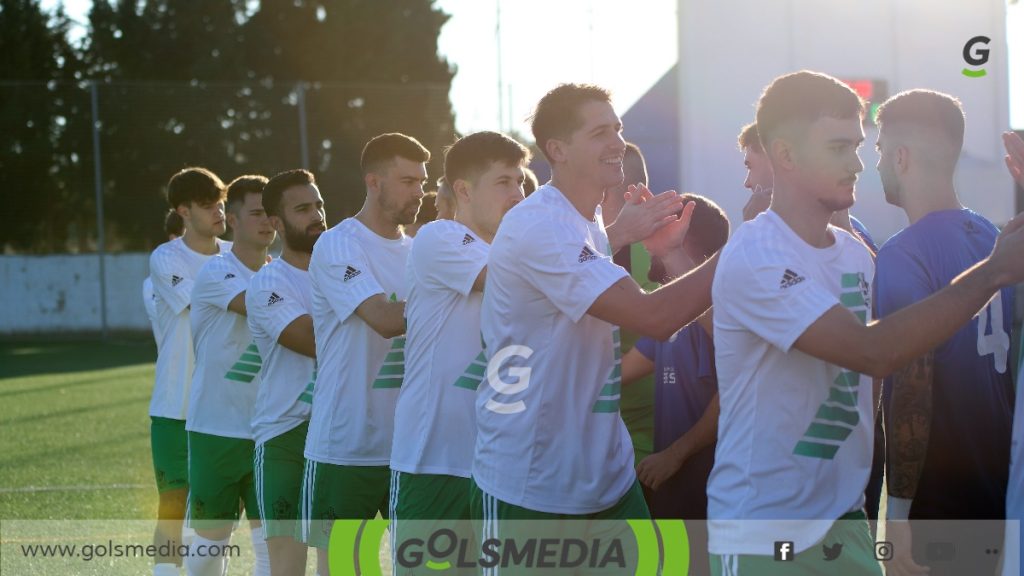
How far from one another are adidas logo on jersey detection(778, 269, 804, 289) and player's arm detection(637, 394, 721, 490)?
1555mm

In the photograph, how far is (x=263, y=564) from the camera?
5984 millimetres

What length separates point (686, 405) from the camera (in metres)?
4.68

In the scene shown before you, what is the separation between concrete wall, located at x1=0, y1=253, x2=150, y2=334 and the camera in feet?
88.0

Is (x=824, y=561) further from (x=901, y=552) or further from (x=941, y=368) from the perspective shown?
(x=941, y=368)

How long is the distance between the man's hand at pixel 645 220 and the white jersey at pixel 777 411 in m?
0.58

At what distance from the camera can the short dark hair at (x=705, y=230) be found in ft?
15.1

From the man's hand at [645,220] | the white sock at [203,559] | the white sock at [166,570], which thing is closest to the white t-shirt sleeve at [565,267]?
the man's hand at [645,220]

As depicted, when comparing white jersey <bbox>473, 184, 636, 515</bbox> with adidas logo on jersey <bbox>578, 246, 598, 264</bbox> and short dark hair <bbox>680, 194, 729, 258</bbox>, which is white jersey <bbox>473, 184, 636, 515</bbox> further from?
short dark hair <bbox>680, 194, 729, 258</bbox>

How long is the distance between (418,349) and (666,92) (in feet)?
46.1

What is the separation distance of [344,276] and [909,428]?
235 cm

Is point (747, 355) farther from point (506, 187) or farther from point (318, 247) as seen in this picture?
point (318, 247)

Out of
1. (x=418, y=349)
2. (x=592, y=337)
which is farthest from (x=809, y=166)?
(x=418, y=349)

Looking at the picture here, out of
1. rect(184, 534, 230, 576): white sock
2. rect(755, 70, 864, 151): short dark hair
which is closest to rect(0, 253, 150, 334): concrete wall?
rect(184, 534, 230, 576): white sock

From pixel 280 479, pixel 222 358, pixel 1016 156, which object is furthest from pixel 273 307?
pixel 1016 156
